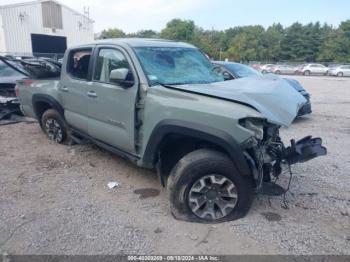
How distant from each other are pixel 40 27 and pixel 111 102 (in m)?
29.9

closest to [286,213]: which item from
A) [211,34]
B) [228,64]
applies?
[228,64]

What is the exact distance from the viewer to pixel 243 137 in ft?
10.4

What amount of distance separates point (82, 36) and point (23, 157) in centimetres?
3111

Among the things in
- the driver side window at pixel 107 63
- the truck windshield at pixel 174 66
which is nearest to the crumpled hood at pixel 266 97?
the truck windshield at pixel 174 66

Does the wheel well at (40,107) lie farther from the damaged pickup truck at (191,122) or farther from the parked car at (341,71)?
the parked car at (341,71)

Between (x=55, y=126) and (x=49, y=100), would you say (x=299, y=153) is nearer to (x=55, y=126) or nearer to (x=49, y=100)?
(x=49, y=100)

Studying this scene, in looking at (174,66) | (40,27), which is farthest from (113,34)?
(174,66)

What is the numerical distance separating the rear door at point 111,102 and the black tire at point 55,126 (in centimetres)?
140

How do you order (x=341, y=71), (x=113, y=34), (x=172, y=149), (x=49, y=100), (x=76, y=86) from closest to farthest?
(x=172, y=149) < (x=76, y=86) < (x=49, y=100) < (x=341, y=71) < (x=113, y=34)

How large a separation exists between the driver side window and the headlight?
1.79 metres

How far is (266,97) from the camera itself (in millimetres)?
3570

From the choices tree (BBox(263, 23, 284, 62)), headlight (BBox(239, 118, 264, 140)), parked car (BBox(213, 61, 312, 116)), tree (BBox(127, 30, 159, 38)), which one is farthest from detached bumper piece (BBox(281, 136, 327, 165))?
tree (BBox(263, 23, 284, 62))

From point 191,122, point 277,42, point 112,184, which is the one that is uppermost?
point 277,42

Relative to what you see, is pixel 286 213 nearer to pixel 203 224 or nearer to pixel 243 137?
pixel 203 224
